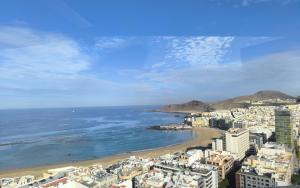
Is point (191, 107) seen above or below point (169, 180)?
above

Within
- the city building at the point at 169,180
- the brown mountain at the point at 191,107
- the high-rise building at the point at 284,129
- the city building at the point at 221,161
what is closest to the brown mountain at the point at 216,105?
the brown mountain at the point at 191,107

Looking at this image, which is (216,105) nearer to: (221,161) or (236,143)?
(236,143)

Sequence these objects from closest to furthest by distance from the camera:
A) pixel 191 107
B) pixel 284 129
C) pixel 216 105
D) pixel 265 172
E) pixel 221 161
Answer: pixel 265 172 → pixel 221 161 → pixel 284 129 → pixel 216 105 → pixel 191 107

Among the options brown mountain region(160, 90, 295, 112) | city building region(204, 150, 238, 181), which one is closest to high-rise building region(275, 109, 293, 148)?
city building region(204, 150, 238, 181)

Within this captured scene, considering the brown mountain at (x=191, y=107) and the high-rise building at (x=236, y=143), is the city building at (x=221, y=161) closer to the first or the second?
the high-rise building at (x=236, y=143)

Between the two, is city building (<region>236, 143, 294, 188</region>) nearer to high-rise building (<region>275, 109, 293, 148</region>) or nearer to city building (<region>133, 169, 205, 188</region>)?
city building (<region>133, 169, 205, 188</region>)

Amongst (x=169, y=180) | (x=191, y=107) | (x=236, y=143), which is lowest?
(x=169, y=180)

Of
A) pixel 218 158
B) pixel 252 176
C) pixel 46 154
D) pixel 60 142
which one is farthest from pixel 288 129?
pixel 60 142

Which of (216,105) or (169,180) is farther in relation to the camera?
(216,105)

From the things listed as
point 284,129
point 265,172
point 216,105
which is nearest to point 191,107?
point 216,105
